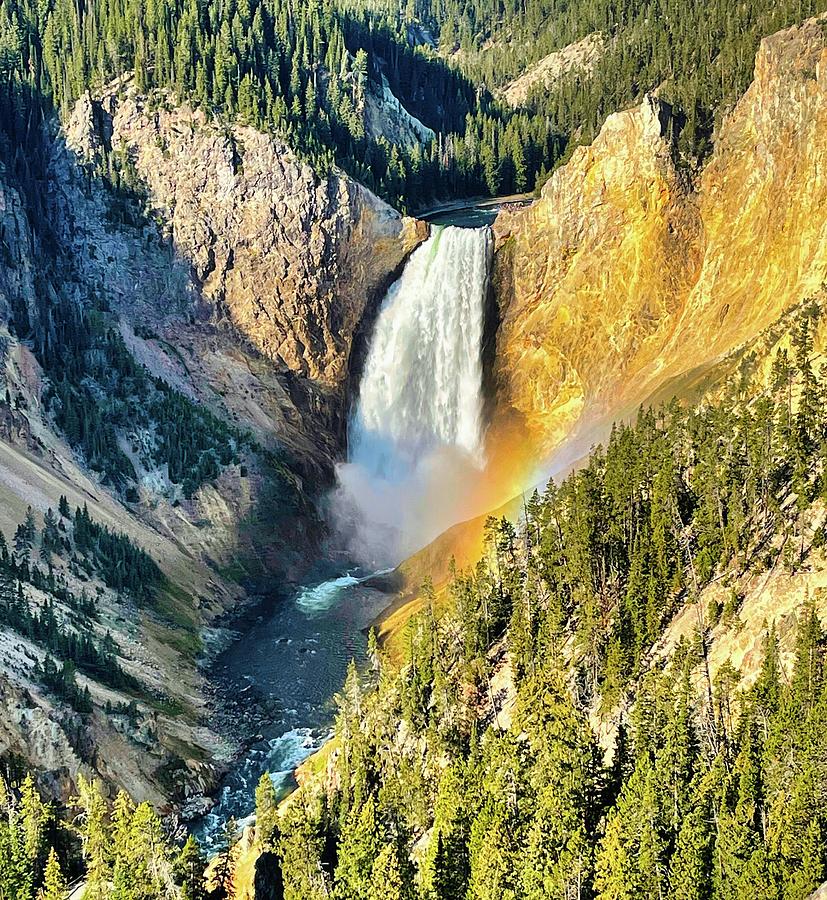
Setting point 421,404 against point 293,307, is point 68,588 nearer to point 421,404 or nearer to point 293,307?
point 293,307

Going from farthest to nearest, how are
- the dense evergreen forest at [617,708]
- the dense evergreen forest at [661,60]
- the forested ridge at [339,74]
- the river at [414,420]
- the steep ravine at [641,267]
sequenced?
the forested ridge at [339,74]
the river at [414,420]
the dense evergreen forest at [661,60]
the steep ravine at [641,267]
the dense evergreen forest at [617,708]

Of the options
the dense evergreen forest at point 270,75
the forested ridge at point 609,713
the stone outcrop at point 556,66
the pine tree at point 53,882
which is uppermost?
the stone outcrop at point 556,66

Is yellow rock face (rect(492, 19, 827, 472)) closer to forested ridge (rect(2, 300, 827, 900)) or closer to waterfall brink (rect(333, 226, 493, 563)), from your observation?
waterfall brink (rect(333, 226, 493, 563))

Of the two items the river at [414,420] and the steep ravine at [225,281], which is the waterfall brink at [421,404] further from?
the steep ravine at [225,281]

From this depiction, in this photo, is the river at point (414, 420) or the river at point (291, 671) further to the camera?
the river at point (414, 420)

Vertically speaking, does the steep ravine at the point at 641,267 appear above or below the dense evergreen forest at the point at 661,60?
below

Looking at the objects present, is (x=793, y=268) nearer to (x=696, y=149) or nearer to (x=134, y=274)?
(x=696, y=149)

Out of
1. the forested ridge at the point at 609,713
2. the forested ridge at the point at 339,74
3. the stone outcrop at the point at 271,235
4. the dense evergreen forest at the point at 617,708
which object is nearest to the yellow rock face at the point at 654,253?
the forested ridge at the point at 339,74

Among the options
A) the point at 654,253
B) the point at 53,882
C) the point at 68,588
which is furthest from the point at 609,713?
the point at 654,253
